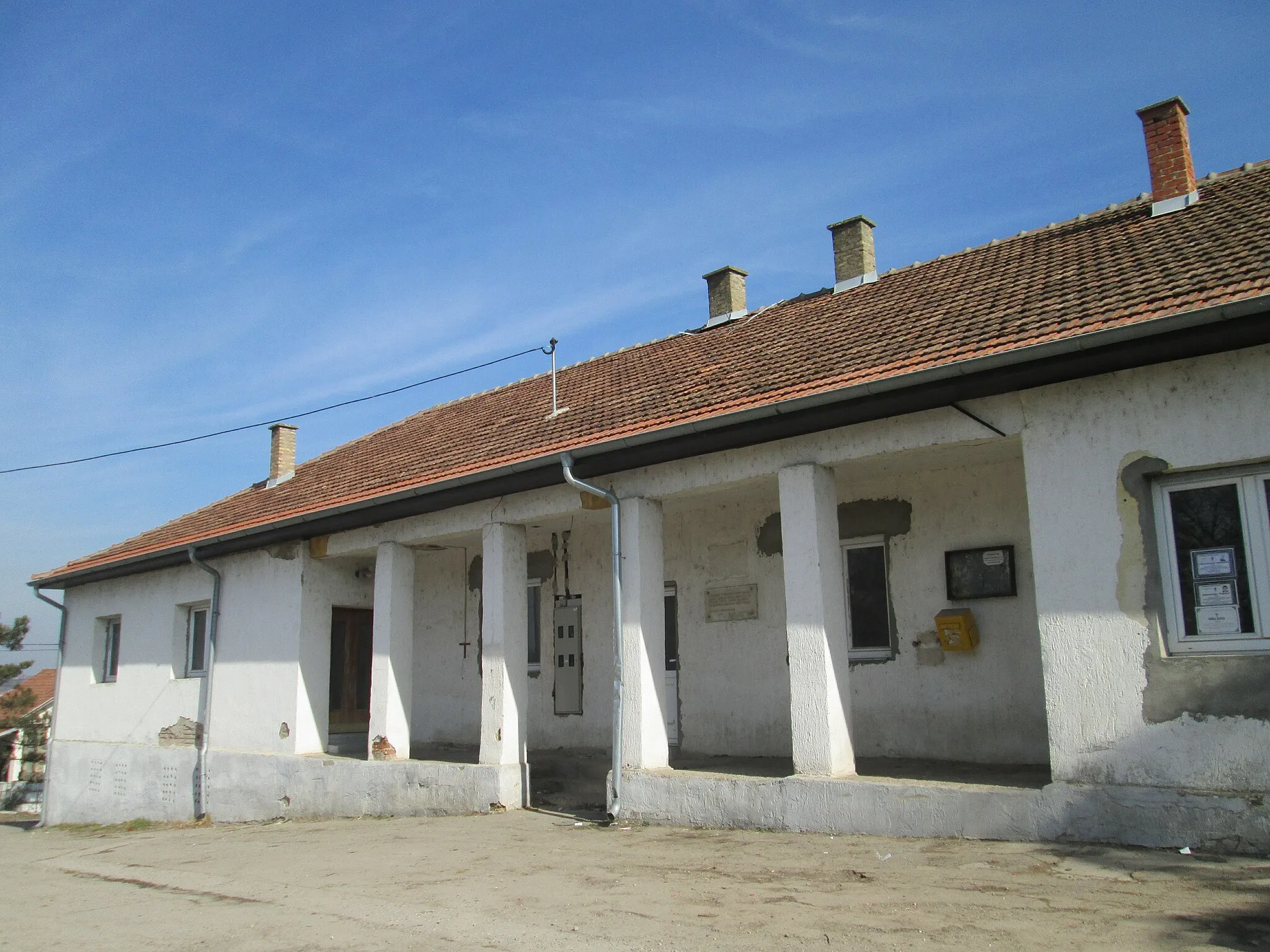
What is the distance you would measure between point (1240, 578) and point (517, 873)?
5155 millimetres

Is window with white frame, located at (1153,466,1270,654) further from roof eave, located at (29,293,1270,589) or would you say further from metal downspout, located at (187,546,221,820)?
metal downspout, located at (187,546,221,820)

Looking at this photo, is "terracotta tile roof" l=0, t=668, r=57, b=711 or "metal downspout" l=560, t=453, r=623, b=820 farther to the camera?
"terracotta tile roof" l=0, t=668, r=57, b=711

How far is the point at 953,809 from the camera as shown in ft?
23.2

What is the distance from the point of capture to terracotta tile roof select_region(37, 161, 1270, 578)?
746 cm

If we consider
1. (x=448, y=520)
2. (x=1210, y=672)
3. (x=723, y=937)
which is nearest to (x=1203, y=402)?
(x=1210, y=672)

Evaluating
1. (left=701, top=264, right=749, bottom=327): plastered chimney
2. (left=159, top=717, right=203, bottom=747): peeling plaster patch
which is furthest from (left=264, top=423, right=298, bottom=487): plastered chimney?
(left=701, top=264, right=749, bottom=327): plastered chimney

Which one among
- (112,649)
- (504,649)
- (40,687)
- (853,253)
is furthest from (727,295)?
(40,687)

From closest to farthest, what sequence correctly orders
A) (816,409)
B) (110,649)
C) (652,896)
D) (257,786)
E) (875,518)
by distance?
(652,896) < (816,409) < (875,518) < (257,786) < (110,649)

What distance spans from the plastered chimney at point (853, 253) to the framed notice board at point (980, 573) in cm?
455

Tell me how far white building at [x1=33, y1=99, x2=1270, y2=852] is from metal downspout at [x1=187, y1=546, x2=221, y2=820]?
5 centimetres

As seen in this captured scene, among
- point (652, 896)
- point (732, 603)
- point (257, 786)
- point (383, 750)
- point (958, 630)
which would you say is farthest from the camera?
point (257, 786)

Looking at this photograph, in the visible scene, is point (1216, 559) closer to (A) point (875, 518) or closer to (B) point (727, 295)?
(A) point (875, 518)

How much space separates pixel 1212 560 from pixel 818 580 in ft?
9.12

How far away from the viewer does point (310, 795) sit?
12227 mm
